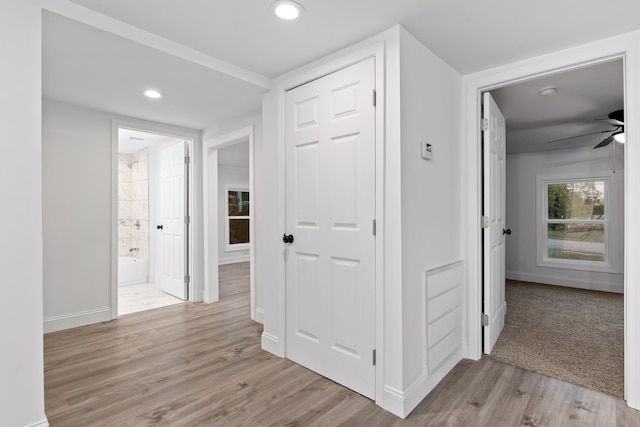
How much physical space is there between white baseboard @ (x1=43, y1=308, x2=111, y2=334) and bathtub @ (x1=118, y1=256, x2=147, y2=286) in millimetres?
1856

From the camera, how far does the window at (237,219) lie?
8.02m

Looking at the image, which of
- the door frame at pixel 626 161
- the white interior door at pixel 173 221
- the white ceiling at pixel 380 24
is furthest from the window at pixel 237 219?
the door frame at pixel 626 161

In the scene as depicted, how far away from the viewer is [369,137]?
2.13m

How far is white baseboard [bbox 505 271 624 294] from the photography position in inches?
200

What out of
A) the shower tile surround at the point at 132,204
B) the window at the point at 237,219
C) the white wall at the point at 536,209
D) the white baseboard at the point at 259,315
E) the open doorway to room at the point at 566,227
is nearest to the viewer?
the open doorway to room at the point at 566,227

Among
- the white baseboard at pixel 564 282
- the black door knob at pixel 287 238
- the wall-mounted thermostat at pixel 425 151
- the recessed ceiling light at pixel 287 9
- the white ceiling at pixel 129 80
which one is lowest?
the white baseboard at pixel 564 282

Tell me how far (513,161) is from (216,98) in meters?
5.24

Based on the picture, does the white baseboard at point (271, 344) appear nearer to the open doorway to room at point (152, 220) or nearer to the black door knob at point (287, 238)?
the black door knob at point (287, 238)

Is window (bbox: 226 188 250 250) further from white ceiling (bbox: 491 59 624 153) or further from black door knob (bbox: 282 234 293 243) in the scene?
white ceiling (bbox: 491 59 624 153)

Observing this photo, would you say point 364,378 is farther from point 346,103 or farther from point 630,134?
point 630,134

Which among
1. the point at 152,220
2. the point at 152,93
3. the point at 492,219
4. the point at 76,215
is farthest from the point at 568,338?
the point at 152,220

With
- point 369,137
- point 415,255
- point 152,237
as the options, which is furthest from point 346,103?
point 152,237

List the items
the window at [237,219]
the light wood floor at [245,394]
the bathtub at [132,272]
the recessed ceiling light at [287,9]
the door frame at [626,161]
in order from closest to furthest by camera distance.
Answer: the recessed ceiling light at [287,9] < the light wood floor at [245,394] < the door frame at [626,161] < the bathtub at [132,272] < the window at [237,219]

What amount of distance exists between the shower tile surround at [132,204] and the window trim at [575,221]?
6736 mm
